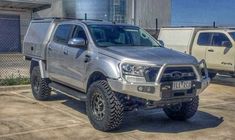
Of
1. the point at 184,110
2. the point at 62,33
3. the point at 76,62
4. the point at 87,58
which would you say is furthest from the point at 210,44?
the point at 87,58

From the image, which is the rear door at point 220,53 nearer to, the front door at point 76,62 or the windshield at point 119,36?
the windshield at point 119,36

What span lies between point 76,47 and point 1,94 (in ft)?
12.9

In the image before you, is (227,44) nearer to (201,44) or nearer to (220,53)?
(220,53)

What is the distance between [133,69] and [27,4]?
76.8 ft

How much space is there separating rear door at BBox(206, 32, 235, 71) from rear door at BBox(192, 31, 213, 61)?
0.56 feet

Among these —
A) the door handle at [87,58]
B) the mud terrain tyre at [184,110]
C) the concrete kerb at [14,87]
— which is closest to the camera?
the door handle at [87,58]

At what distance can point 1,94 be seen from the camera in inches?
420

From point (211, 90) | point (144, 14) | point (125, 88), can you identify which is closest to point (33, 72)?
point (125, 88)

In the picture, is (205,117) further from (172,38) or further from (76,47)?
(172,38)

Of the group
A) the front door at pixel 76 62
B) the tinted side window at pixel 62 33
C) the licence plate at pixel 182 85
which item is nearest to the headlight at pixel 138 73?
the licence plate at pixel 182 85

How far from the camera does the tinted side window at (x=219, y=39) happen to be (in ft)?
44.8

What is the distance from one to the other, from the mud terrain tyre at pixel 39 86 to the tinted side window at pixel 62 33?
1165 millimetres

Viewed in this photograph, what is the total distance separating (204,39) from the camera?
14.5 metres

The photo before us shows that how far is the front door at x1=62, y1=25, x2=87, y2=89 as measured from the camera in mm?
7531
